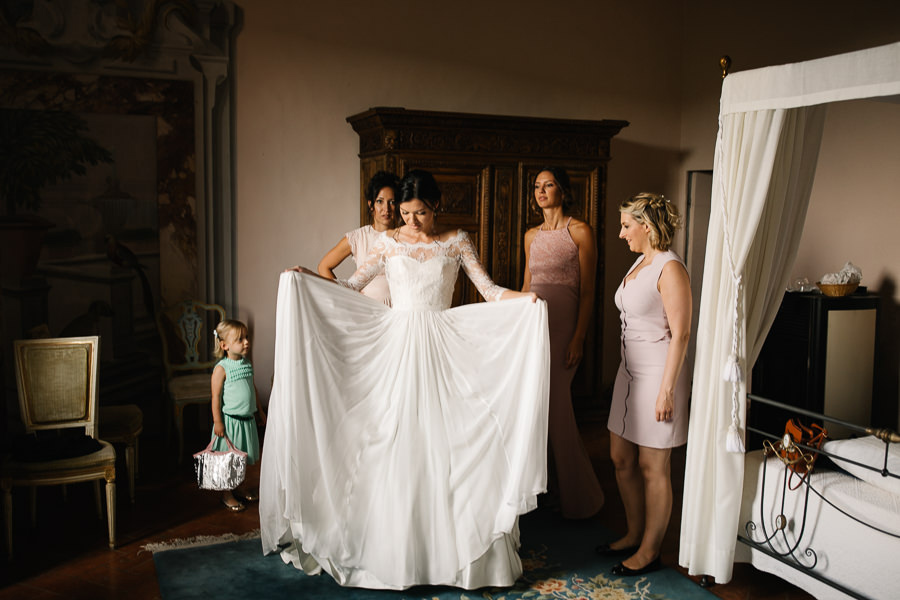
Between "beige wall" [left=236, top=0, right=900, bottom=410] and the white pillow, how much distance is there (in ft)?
7.36

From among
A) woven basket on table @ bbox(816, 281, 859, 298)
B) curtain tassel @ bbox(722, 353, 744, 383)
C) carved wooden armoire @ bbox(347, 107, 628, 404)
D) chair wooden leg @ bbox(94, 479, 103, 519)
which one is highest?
carved wooden armoire @ bbox(347, 107, 628, 404)

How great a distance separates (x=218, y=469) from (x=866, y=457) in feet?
10.9

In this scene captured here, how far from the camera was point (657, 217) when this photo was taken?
12.2 feet

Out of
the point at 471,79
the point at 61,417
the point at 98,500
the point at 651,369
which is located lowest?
the point at 98,500

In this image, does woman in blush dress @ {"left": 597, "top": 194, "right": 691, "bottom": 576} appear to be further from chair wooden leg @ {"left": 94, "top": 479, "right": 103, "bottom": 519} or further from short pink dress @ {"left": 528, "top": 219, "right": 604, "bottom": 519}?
chair wooden leg @ {"left": 94, "top": 479, "right": 103, "bottom": 519}

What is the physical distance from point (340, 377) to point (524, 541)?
1.44 metres

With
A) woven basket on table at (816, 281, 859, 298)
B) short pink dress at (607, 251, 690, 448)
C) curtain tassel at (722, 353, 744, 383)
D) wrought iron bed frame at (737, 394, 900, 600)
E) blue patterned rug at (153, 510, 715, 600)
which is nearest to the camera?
wrought iron bed frame at (737, 394, 900, 600)

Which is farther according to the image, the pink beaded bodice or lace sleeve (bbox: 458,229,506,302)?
the pink beaded bodice

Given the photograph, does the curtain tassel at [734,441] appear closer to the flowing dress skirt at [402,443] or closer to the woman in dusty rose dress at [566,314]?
the flowing dress skirt at [402,443]

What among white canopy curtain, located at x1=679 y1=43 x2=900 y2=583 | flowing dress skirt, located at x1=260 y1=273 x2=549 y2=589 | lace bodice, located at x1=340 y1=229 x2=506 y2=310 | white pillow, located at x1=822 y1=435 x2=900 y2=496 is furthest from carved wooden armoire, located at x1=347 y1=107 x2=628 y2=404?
white pillow, located at x1=822 y1=435 x2=900 y2=496

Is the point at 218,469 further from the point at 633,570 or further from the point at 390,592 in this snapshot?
the point at 633,570

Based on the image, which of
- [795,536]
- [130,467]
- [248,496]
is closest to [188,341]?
[130,467]

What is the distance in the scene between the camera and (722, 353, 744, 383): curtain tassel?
3.51 metres

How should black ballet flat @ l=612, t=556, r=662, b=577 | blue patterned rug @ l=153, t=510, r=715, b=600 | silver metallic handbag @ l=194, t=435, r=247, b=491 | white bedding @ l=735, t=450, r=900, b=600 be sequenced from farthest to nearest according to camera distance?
1. silver metallic handbag @ l=194, t=435, r=247, b=491
2. black ballet flat @ l=612, t=556, r=662, b=577
3. blue patterned rug @ l=153, t=510, r=715, b=600
4. white bedding @ l=735, t=450, r=900, b=600
